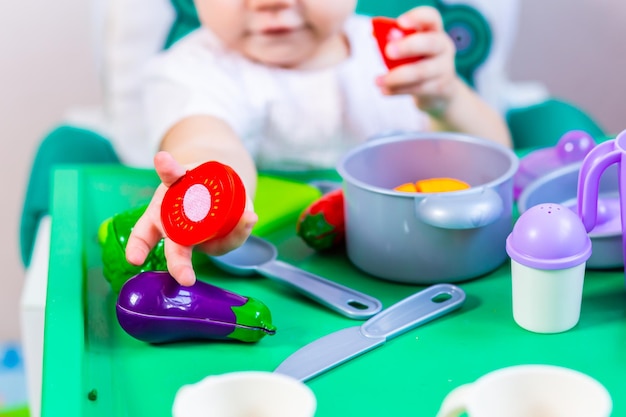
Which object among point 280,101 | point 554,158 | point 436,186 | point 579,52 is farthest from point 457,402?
point 579,52

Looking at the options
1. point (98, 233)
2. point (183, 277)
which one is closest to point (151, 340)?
point (183, 277)

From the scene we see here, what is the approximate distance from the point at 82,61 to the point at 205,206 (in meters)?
0.76

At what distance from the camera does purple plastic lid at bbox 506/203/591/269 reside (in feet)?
1.63

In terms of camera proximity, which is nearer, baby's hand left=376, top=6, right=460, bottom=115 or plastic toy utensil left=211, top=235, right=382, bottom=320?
plastic toy utensil left=211, top=235, right=382, bottom=320

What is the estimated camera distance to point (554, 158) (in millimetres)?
709

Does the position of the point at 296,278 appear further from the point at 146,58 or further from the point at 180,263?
the point at 146,58

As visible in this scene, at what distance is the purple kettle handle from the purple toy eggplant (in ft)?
0.66

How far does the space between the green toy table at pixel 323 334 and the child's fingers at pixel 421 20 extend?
0.22 metres

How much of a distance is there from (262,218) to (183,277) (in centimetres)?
17

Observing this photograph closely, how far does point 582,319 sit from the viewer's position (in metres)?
0.53

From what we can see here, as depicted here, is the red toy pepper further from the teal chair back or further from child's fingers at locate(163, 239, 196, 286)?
the teal chair back

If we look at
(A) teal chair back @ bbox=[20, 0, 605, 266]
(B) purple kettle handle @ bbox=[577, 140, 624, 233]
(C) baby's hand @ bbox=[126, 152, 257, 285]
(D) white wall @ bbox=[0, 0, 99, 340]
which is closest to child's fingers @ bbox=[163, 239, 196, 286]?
(C) baby's hand @ bbox=[126, 152, 257, 285]

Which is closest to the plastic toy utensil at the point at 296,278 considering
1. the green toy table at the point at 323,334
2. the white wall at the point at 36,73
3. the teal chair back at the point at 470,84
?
the green toy table at the point at 323,334

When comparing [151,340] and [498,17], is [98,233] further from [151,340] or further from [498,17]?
[498,17]
